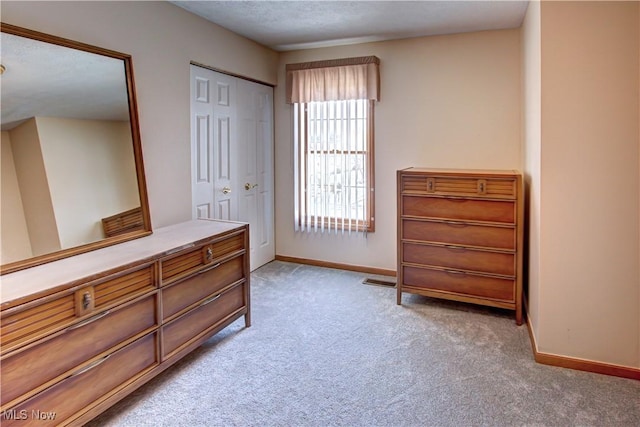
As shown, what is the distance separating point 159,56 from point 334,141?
185 centimetres

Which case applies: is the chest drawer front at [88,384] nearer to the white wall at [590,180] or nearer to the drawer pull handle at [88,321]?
the drawer pull handle at [88,321]

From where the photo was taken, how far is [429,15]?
3.22 meters

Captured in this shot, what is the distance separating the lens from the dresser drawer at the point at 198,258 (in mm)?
2211

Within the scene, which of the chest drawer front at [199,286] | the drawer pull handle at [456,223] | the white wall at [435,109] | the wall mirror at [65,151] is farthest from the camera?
the white wall at [435,109]

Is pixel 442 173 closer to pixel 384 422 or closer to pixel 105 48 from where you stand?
pixel 384 422

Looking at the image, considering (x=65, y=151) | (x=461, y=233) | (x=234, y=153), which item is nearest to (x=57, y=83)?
(x=65, y=151)

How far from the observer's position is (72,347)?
1.71 metres

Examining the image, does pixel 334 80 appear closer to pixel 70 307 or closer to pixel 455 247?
pixel 455 247

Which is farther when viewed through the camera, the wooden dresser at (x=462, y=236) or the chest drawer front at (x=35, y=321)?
the wooden dresser at (x=462, y=236)

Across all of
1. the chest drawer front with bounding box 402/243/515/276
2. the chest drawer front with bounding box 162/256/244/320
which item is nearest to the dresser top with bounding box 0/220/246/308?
the chest drawer front with bounding box 162/256/244/320

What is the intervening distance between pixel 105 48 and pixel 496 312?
3.25m

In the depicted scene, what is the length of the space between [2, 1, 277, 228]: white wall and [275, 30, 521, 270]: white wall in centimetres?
140

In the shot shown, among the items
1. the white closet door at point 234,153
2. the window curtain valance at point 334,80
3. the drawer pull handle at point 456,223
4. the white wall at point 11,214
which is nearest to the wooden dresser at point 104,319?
the white wall at point 11,214

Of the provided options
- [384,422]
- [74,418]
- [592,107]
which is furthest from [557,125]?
[74,418]
